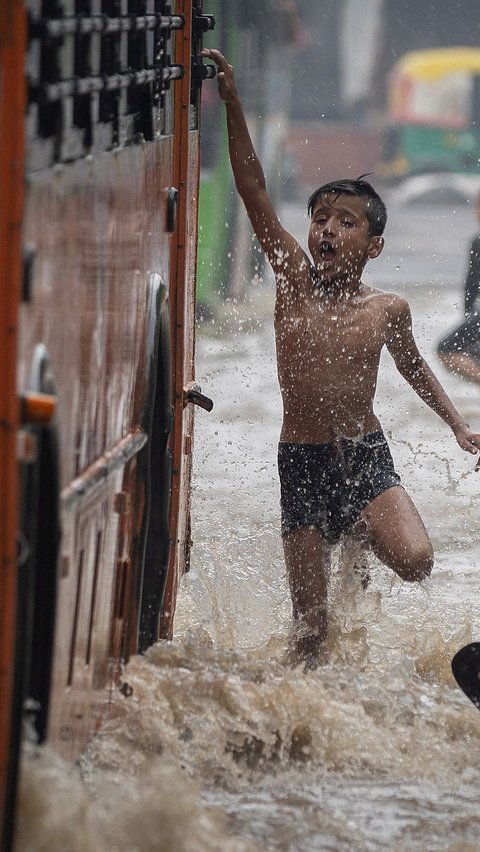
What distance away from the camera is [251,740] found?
13.5ft

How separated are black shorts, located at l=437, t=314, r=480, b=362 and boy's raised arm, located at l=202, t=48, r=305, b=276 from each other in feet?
10.3

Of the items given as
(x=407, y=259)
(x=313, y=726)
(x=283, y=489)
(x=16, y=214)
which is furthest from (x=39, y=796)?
(x=407, y=259)

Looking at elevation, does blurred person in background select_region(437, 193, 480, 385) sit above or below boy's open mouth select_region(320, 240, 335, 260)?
below

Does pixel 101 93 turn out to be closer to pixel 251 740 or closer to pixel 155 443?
pixel 155 443

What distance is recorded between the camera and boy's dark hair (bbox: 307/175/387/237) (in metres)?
4.96

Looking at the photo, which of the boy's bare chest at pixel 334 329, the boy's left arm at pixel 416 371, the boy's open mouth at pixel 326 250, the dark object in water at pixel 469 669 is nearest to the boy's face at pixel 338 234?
the boy's open mouth at pixel 326 250

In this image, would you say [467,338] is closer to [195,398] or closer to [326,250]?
[326,250]

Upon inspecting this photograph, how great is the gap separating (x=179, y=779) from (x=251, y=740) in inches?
34.5

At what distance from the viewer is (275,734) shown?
13.4 ft

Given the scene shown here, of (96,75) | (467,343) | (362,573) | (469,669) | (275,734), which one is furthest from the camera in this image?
(467,343)

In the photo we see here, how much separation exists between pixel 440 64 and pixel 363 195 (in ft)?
86.8

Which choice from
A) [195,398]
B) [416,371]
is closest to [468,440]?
[416,371]

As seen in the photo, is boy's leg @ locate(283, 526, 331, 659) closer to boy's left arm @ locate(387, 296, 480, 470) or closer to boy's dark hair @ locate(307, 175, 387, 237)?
boy's left arm @ locate(387, 296, 480, 470)

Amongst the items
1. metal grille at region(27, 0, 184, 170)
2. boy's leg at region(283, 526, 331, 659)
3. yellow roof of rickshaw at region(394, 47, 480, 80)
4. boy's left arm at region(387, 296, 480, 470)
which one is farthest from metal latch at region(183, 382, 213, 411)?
yellow roof of rickshaw at region(394, 47, 480, 80)
